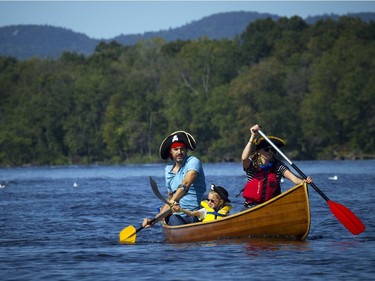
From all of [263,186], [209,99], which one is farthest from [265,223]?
[209,99]

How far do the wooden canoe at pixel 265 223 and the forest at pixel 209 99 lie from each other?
68.1 m

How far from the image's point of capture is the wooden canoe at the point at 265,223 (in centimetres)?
1464

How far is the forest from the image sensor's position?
87.1m

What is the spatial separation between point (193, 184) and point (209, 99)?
82.8 meters

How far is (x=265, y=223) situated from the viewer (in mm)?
15000

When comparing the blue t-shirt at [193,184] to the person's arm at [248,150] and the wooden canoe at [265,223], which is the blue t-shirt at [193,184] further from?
the person's arm at [248,150]

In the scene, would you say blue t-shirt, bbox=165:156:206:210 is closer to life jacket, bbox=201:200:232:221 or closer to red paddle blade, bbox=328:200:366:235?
life jacket, bbox=201:200:232:221

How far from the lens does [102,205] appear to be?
88.8ft

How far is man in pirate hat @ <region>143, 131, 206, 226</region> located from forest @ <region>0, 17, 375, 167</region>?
2670 inches

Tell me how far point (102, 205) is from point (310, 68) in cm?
7173

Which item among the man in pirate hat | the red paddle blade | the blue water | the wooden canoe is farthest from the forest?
the wooden canoe

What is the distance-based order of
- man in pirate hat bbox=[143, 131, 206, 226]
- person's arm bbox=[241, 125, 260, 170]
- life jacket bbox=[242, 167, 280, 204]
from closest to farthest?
1. person's arm bbox=[241, 125, 260, 170]
2. life jacket bbox=[242, 167, 280, 204]
3. man in pirate hat bbox=[143, 131, 206, 226]

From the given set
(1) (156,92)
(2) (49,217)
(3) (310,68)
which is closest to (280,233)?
(2) (49,217)

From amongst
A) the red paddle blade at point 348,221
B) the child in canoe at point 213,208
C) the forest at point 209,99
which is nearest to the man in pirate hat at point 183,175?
the child in canoe at point 213,208
